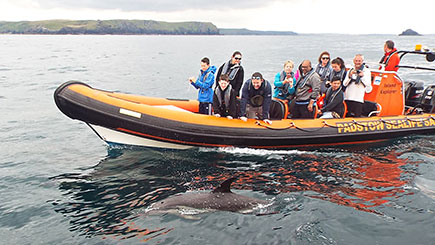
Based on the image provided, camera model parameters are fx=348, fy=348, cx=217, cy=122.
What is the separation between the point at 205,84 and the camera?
877 cm

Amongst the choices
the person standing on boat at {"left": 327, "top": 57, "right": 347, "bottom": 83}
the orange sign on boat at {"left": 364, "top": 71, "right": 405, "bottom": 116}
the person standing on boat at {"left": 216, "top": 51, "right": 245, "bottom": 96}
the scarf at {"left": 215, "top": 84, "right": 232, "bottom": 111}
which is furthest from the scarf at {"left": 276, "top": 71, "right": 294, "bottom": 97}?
the orange sign on boat at {"left": 364, "top": 71, "right": 405, "bottom": 116}

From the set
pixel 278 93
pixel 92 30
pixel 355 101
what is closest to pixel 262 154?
pixel 278 93

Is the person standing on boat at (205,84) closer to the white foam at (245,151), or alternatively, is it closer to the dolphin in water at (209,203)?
the white foam at (245,151)

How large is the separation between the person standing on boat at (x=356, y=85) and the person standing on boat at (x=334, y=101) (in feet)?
1.44

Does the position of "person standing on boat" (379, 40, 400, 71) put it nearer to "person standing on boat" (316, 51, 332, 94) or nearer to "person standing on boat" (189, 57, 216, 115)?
"person standing on boat" (316, 51, 332, 94)

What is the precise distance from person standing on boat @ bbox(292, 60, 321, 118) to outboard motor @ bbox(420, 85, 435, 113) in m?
4.22

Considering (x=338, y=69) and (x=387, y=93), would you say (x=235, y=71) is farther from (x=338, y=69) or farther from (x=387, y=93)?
(x=387, y=93)

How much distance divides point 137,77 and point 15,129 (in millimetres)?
14142

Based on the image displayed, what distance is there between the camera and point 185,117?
817 cm

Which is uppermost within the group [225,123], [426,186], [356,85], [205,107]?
[356,85]

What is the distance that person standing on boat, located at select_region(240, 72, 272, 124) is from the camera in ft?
26.6

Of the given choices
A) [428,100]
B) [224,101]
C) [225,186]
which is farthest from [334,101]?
[225,186]

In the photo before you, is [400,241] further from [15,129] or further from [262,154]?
[15,129]

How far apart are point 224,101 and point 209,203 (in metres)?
3.32
